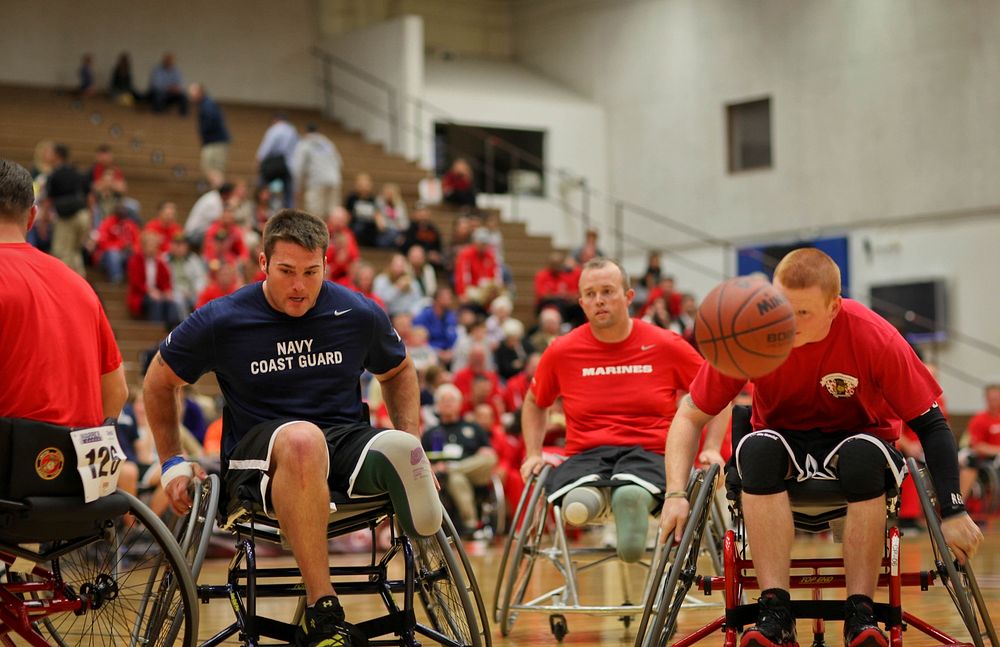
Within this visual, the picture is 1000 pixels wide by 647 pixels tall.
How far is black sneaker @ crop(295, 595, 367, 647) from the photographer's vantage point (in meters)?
3.86

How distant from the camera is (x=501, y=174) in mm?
20781

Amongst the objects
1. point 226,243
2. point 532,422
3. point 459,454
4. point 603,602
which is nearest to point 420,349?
point 459,454

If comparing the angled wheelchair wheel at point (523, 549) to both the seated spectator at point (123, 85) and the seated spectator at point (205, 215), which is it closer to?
the seated spectator at point (205, 215)

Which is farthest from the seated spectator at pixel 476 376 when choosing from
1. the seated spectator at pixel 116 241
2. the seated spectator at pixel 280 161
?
the seated spectator at pixel 280 161

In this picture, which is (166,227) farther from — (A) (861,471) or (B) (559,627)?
(A) (861,471)

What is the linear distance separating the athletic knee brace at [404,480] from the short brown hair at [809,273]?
113 centimetres

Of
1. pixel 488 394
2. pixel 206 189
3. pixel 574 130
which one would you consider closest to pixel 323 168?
pixel 206 189

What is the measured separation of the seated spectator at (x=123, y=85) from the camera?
1874 cm

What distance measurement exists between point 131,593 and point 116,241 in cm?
945

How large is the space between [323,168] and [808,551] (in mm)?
7959

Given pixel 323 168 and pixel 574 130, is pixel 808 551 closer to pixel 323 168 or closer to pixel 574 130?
pixel 323 168

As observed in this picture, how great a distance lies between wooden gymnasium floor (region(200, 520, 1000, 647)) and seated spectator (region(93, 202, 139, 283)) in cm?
465

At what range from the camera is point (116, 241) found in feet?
44.2

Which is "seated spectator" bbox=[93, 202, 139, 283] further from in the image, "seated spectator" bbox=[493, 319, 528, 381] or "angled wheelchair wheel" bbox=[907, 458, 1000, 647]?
"angled wheelchair wheel" bbox=[907, 458, 1000, 647]
